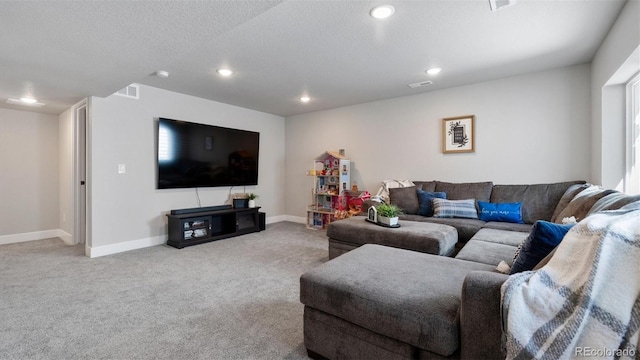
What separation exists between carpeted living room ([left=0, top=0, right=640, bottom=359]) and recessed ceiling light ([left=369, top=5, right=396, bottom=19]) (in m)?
0.03

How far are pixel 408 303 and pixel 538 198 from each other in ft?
9.61

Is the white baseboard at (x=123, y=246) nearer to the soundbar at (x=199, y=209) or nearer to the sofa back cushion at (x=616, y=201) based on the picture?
the soundbar at (x=199, y=209)

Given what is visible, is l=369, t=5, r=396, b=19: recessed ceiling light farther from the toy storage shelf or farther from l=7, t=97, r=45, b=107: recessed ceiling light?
l=7, t=97, r=45, b=107: recessed ceiling light

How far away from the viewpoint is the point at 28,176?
455cm

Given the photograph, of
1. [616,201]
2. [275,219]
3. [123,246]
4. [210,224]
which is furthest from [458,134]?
[123,246]

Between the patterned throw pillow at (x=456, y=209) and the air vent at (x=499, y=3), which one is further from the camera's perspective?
the patterned throw pillow at (x=456, y=209)

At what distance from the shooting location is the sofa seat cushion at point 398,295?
1.21 meters

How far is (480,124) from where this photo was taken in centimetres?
395

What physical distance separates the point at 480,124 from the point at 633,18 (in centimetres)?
198

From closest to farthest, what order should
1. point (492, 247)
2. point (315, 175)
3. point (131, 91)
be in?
point (492, 247) < point (131, 91) < point (315, 175)

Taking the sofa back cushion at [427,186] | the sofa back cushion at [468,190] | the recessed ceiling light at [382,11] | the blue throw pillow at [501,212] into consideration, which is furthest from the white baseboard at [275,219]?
the recessed ceiling light at [382,11]

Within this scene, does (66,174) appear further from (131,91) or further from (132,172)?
(131,91)

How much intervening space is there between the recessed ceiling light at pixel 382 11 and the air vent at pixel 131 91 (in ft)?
11.2

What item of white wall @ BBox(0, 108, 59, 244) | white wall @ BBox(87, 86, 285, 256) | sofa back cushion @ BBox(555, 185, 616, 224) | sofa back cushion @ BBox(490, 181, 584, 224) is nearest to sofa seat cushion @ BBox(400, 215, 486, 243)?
sofa back cushion @ BBox(490, 181, 584, 224)
